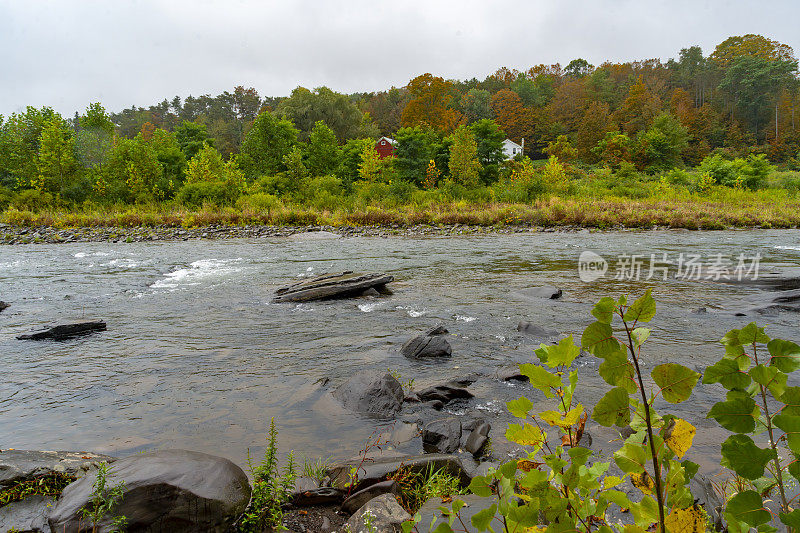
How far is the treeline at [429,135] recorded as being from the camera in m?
31.4

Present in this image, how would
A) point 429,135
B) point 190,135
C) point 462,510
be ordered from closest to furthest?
point 462,510, point 429,135, point 190,135

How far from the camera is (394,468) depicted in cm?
287

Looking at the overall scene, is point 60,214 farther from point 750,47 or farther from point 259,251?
point 750,47

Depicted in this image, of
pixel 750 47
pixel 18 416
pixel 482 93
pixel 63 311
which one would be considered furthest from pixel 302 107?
pixel 750 47

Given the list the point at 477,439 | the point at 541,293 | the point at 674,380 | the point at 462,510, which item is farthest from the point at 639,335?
the point at 541,293

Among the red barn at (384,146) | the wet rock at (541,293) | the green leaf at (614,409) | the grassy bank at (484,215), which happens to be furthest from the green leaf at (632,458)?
the red barn at (384,146)

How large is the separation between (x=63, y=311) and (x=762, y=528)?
9684 mm

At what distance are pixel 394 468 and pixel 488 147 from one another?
111 feet

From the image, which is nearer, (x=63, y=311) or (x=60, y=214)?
(x=63, y=311)

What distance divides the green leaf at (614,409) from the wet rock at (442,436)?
2.68m

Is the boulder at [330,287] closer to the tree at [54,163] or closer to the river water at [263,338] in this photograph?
the river water at [263,338]

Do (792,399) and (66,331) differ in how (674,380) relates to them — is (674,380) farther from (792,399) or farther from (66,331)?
(66,331)

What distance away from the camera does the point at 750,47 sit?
80.8m

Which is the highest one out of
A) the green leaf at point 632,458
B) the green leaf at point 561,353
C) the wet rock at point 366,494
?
the green leaf at point 561,353
